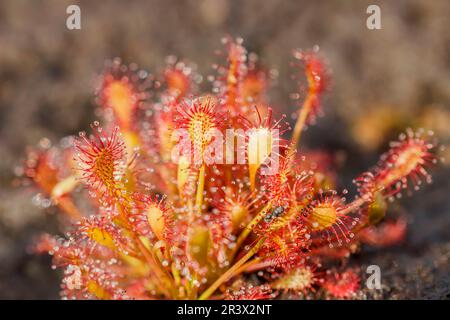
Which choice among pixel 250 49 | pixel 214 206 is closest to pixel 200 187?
pixel 214 206

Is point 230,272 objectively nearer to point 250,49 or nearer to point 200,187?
point 200,187

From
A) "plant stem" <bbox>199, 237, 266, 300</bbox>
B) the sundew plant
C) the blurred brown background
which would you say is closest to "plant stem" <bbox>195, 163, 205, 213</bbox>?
the sundew plant

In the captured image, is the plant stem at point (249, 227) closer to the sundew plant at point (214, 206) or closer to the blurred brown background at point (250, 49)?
the sundew plant at point (214, 206)

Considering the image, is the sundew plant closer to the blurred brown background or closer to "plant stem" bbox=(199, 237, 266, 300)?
"plant stem" bbox=(199, 237, 266, 300)

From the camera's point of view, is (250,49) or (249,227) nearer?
(249,227)
